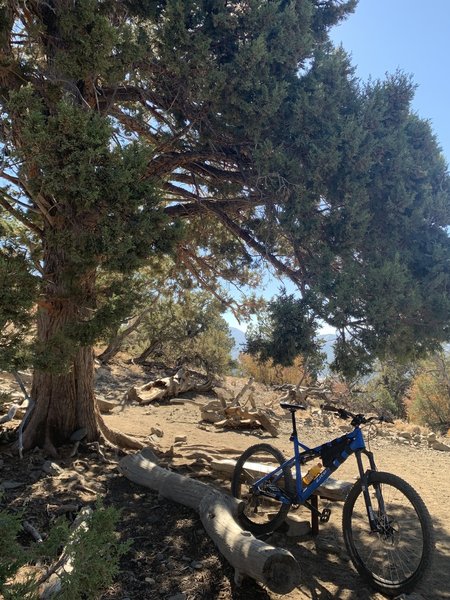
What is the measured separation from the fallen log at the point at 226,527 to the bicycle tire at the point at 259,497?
0.97ft

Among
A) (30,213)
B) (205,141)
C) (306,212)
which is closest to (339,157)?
(306,212)

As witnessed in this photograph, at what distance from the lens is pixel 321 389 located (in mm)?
19359

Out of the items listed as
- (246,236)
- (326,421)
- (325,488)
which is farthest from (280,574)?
(326,421)

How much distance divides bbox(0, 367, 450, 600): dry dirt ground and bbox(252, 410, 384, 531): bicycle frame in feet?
1.69

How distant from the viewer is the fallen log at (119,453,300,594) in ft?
11.3

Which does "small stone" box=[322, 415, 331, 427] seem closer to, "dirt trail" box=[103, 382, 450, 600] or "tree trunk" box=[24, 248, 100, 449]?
"dirt trail" box=[103, 382, 450, 600]

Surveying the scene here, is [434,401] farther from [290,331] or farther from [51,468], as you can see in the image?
[51,468]

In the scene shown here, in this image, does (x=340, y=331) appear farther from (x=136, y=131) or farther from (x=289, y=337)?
(x=136, y=131)

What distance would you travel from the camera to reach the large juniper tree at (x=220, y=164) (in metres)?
5.40

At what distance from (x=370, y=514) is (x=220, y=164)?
18.6ft

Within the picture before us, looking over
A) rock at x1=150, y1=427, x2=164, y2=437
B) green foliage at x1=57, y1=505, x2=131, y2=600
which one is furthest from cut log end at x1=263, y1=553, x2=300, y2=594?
rock at x1=150, y1=427, x2=164, y2=437

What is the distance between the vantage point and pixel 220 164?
784 centimetres

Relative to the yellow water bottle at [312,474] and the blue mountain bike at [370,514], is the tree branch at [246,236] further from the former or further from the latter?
the yellow water bottle at [312,474]

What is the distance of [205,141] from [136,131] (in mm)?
1908
